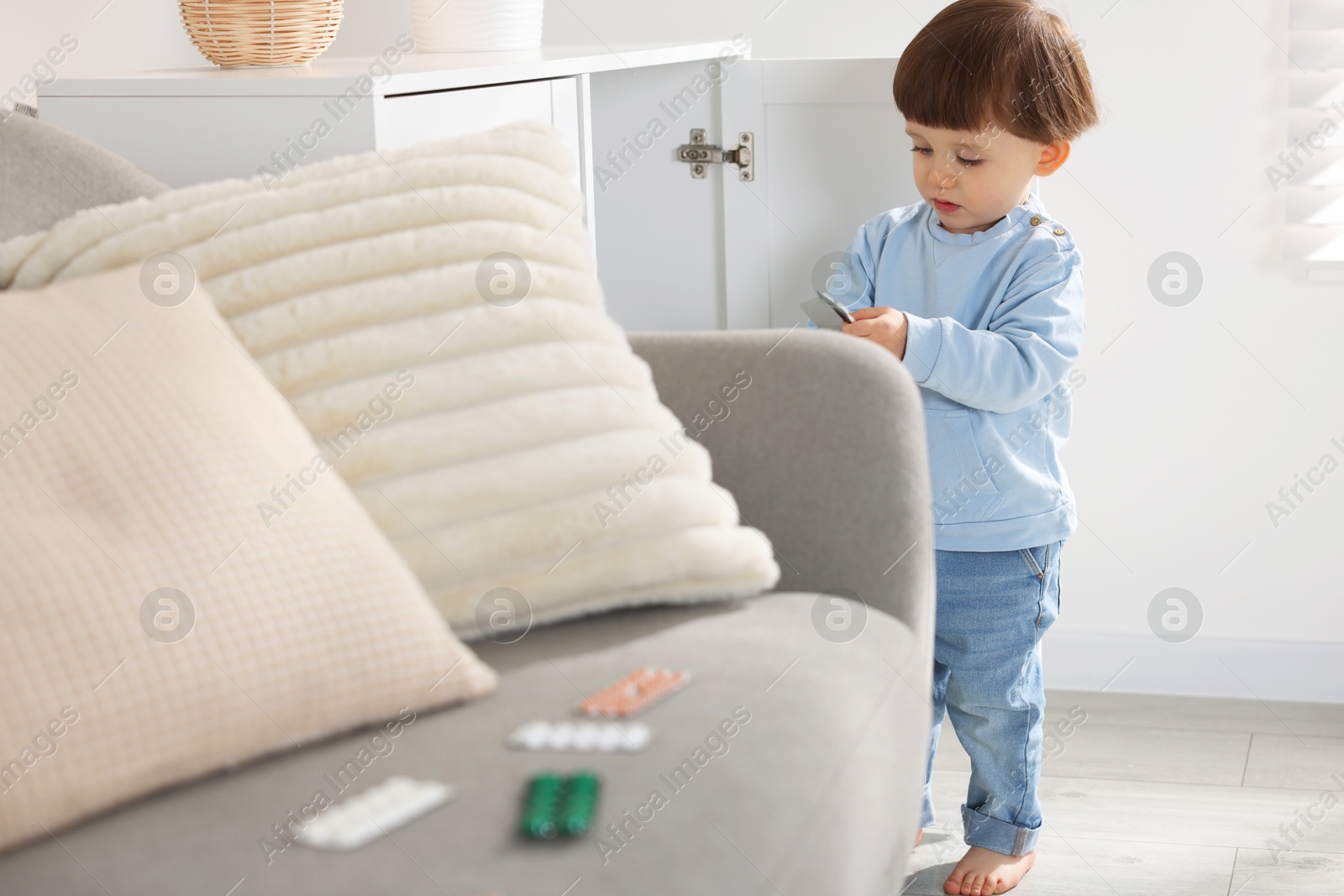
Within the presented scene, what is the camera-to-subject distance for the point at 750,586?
822 mm

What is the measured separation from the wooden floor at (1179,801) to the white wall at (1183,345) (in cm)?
9

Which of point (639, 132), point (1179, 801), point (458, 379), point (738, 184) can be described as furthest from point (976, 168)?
point (1179, 801)

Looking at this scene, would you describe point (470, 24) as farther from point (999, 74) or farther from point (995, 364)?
point (995, 364)

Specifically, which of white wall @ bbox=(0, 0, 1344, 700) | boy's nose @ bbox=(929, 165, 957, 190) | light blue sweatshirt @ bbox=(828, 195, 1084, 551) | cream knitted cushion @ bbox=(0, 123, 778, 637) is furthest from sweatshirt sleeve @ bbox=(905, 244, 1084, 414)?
white wall @ bbox=(0, 0, 1344, 700)

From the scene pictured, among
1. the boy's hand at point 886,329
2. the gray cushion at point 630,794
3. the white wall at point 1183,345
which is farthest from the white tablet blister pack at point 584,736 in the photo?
the white wall at point 1183,345

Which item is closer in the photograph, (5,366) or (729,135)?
(5,366)

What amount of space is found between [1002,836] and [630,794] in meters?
0.85

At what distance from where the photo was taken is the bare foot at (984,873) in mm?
1307

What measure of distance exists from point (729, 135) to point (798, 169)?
0.11 m

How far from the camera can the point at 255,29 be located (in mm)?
1234

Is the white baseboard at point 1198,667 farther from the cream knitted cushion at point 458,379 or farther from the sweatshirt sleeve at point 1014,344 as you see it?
the cream knitted cushion at point 458,379

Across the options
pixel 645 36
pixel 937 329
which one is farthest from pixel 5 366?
pixel 645 36

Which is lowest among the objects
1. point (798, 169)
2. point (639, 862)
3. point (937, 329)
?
point (639, 862)

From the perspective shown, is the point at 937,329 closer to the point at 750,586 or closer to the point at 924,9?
the point at 750,586
